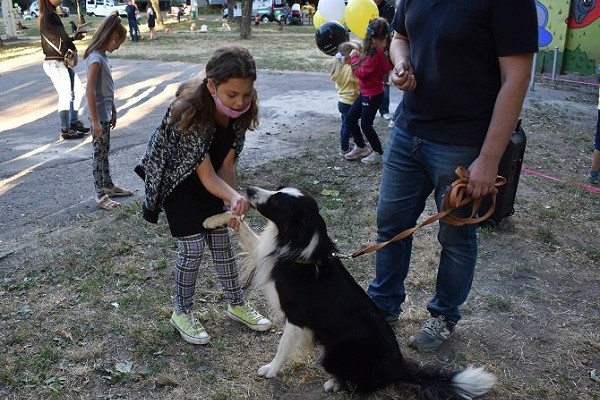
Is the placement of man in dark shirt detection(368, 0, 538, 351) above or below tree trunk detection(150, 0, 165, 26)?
below

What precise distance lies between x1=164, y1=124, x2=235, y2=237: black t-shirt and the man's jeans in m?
0.86

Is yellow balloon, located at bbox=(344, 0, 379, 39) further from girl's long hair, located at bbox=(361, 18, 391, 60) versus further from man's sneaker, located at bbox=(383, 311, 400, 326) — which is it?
man's sneaker, located at bbox=(383, 311, 400, 326)

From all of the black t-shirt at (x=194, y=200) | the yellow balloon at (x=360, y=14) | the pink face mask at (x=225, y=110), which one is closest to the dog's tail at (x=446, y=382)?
the black t-shirt at (x=194, y=200)

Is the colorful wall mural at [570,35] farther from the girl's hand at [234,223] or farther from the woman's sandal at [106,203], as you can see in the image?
the girl's hand at [234,223]

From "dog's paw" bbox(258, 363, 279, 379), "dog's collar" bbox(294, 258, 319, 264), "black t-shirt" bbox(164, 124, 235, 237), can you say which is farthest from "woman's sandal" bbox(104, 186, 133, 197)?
"dog's collar" bbox(294, 258, 319, 264)

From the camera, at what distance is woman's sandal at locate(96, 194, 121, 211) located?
4.97 m

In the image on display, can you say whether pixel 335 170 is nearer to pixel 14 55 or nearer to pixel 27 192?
pixel 27 192

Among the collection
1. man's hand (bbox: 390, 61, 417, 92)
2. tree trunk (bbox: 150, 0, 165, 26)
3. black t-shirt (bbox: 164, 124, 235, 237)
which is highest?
tree trunk (bbox: 150, 0, 165, 26)

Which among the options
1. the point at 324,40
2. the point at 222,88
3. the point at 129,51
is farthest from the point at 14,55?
the point at 222,88

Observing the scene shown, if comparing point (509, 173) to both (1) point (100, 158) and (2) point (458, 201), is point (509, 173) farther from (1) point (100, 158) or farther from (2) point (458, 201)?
(1) point (100, 158)

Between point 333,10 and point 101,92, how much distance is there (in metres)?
5.31

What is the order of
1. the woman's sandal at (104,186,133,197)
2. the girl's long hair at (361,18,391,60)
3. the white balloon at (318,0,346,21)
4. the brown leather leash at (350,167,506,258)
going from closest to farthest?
the brown leather leash at (350,167,506,258) < the woman's sandal at (104,186,133,197) < the girl's long hair at (361,18,391,60) < the white balloon at (318,0,346,21)

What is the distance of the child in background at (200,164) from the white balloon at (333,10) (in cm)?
682

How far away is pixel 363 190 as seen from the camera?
17.9ft
